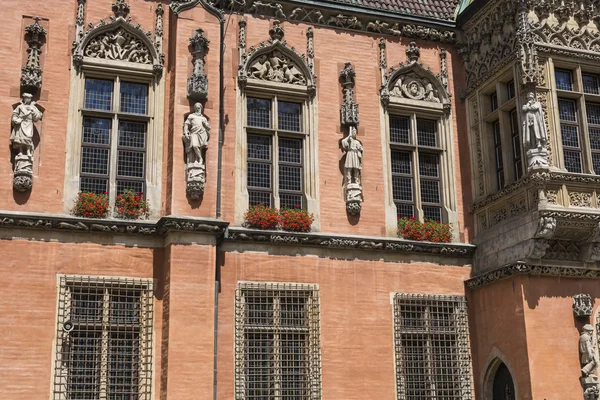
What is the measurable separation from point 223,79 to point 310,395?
22.1 ft

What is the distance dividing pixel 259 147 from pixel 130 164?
9.15 ft

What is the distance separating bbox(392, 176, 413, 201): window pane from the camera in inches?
721

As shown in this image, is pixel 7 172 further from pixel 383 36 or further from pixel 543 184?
pixel 543 184

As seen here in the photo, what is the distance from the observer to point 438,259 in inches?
706

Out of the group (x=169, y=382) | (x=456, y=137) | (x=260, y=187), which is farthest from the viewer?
(x=456, y=137)

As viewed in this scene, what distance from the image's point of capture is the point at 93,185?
16.2 m

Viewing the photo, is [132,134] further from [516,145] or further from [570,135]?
[570,135]

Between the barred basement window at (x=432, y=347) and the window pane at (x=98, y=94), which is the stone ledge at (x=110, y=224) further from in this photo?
the barred basement window at (x=432, y=347)

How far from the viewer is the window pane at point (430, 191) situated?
18.6 m

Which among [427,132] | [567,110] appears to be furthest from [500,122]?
[427,132]

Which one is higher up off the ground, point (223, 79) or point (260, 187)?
point (223, 79)

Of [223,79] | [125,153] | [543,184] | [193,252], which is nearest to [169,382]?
[193,252]

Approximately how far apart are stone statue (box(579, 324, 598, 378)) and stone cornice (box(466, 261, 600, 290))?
109 cm

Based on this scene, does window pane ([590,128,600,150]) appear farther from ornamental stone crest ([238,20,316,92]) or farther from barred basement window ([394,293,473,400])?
ornamental stone crest ([238,20,316,92])
